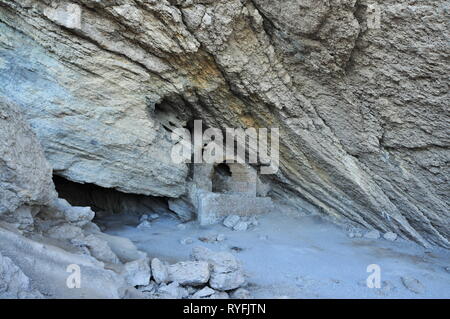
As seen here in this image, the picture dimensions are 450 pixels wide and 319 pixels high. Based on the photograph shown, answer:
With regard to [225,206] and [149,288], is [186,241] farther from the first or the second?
[149,288]

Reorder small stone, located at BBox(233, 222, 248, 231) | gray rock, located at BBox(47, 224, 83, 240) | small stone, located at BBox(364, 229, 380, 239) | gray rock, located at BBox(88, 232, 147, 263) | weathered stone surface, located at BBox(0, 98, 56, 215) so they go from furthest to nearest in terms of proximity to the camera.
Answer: small stone, located at BBox(233, 222, 248, 231), small stone, located at BBox(364, 229, 380, 239), gray rock, located at BBox(88, 232, 147, 263), gray rock, located at BBox(47, 224, 83, 240), weathered stone surface, located at BBox(0, 98, 56, 215)

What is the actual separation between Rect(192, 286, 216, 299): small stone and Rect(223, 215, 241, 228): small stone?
9.51 ft

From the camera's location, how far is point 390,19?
421cm

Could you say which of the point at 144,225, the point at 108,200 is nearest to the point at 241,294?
the point at 144,225

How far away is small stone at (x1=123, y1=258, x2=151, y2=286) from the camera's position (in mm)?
3270

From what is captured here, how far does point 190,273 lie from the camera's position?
3414 millimetres

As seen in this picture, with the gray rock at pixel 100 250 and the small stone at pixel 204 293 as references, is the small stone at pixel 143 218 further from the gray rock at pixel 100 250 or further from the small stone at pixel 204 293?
the small stone at pixel 204 293

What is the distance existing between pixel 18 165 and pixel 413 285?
3.94 m

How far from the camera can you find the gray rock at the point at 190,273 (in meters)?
3.38

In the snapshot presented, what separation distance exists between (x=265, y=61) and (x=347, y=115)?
1357 millimetres

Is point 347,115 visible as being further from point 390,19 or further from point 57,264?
point 57,264

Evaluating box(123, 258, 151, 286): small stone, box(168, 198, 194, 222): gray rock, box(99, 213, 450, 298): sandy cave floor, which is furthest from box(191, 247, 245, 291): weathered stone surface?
box(168, 198, 194, 222): gray rock

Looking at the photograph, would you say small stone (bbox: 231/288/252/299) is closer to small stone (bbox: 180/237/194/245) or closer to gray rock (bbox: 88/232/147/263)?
gray rock (bbox: 88/232/147/263)

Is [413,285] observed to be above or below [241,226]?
below
